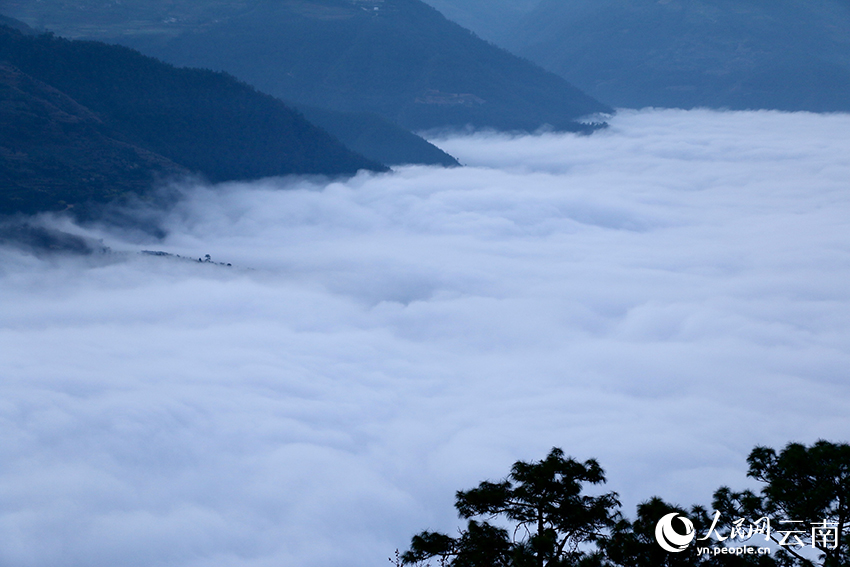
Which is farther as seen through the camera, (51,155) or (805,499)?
(51,155)

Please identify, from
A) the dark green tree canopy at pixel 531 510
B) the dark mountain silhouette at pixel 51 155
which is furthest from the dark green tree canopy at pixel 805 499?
the dark mountain silhouette at pixel 51 155

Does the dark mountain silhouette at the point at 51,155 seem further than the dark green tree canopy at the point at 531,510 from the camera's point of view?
Yes

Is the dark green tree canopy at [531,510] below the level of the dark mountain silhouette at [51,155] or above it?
below

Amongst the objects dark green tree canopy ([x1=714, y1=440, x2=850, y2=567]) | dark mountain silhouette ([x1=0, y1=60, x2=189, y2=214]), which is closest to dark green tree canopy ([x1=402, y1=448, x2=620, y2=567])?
dark green tree canopy ([x1=714, y1=440, x2=850, y2=567])

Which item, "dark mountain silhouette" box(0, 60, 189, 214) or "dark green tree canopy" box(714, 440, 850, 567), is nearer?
"dark green tree canopy" box(714, 440, 850, 567)

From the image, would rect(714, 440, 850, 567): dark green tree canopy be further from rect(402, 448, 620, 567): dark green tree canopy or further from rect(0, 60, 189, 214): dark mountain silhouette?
rect(0, 60, 189, 214): dark mountain silhouette

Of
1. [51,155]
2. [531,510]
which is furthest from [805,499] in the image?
[51,155]

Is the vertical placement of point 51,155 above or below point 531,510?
above

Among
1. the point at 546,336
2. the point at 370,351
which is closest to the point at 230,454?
the point at 370,351

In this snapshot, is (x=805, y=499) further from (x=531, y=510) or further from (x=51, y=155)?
(x=51, y=155)

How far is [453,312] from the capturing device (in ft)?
619

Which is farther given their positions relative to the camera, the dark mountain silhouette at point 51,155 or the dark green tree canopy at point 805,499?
the dark mountain silhouette at point 51,155

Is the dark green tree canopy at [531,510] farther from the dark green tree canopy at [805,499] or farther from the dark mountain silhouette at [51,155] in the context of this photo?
the dark mountain silhouette at [51,155]

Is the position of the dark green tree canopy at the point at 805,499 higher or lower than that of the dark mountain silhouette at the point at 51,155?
lower
